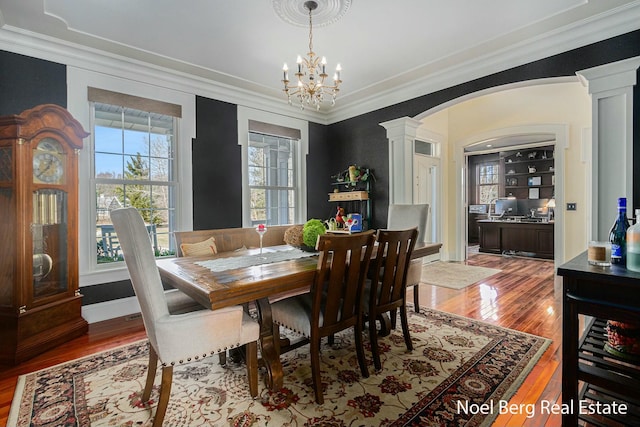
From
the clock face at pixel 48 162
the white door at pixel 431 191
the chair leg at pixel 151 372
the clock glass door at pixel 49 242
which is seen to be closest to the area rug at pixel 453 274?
the white door at pixel 431 191

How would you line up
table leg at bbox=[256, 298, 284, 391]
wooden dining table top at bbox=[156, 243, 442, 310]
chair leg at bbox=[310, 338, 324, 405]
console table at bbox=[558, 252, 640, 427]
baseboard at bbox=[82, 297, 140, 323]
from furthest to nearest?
baseboard at bbox=[82, 297, 140, 323], table leg at bbox=[256, 298, 284, 391], chair leg at bbox=[310, 338, 324, 405], wooden dining table top at bbox=[156, 243, 442, 310], console table at bbox=[558, 252, 640, 427]

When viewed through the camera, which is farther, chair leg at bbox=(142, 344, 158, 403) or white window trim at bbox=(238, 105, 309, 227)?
white window trim at bbox=(238, 105, 309, 227)

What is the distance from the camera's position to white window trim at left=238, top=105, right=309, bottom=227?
171 inches

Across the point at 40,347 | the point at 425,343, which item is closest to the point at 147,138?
the point at 40,347

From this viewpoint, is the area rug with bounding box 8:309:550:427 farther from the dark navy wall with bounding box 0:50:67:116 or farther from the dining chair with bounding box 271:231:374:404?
the dark navy wall with bounding box 0:50:67:116

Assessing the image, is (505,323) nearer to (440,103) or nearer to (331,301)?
(331,301)

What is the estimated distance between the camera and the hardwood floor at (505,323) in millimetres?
1862

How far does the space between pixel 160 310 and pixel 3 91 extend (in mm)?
2847

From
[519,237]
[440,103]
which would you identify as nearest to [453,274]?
[440,103]

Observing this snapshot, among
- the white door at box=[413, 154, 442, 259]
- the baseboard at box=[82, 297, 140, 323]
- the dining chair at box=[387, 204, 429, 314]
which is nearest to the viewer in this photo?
the dining chair at box=[387, 204, 429, 314]

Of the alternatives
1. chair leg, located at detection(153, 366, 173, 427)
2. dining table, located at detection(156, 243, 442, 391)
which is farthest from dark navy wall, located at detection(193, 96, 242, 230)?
chair leg, located at detection(153, 366, 173, 427)

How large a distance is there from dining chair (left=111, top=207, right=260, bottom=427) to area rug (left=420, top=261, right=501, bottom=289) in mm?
3446

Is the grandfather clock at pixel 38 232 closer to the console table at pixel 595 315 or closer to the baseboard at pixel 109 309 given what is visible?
the baseboard at pixel 109 309

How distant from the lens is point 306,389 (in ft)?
6.34
